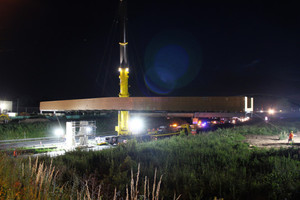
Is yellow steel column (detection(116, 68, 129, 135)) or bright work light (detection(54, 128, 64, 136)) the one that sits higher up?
yellow steel column (detection(116, 68, 129, 135))

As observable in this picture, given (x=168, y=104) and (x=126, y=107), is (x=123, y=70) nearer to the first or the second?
(x=126, y=107)

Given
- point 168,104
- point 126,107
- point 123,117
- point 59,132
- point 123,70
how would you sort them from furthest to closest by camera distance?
1. point 59,132
2. point 123,70
3. point 123,117
4. point 126,107
5. point 168,104

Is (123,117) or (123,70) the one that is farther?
(123,70)

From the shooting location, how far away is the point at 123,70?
3472cm

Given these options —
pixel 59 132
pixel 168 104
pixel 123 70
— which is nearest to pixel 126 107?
pixel 168 104

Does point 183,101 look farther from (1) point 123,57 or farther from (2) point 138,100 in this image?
(1) point 123,57

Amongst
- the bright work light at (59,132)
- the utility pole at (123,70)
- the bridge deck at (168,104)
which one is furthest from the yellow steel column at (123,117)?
the bright work light at (59,132)

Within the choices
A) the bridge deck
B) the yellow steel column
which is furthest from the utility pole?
the bridge deck

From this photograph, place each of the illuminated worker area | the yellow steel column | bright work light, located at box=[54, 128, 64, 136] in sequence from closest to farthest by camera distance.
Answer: the illuminated worker area, the yellow steel column, bright work light, located at box=[54, 128, 64, 136]

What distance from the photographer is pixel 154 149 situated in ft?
56.4

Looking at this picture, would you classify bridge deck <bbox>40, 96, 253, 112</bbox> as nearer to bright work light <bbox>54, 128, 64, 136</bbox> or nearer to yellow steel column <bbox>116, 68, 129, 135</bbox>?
yellow steel column <bbox>116, 68, 129, 135</bbox>

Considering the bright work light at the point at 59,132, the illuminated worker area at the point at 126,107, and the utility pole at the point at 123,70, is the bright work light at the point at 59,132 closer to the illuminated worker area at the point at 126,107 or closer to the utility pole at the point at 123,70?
the illuminated worker area at the point at 126,107

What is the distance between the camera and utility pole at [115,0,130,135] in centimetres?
3303

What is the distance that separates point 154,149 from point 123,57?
21976 millimetres
